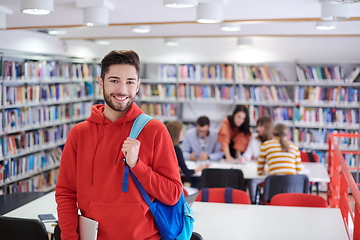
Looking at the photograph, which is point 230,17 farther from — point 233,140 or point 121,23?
point 233,140

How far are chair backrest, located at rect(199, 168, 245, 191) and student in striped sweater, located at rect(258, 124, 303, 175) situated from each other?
0.91 feet

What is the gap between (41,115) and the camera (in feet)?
20.7

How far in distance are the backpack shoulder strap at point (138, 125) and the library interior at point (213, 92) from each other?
33.1 inches

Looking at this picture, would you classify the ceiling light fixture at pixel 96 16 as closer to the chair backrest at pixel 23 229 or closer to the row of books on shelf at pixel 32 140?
the chair backrest at pixel 23 229

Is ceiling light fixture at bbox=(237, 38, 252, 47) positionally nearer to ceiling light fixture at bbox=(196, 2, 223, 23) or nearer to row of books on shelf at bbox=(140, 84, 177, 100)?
row of books on shelf at bbox=(140, 84, 177, 100)

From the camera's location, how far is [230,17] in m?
4.14

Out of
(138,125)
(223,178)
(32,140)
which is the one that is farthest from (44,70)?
(138,125)

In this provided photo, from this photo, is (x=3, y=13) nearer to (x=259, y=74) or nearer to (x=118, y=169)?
(x=118, y=169)

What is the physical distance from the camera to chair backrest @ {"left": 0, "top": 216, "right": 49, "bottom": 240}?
2.44m

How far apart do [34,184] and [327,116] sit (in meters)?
4.71

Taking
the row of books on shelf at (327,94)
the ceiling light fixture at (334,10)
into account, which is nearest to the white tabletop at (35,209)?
the ceiling light fixture at (334,10)

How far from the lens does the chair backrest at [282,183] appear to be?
165 inches

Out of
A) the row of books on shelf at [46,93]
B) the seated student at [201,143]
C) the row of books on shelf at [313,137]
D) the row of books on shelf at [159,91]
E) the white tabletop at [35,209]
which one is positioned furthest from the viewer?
the row of books on shelf at [159,91]

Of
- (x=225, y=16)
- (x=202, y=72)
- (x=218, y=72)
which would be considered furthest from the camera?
(x=202, y=72)
